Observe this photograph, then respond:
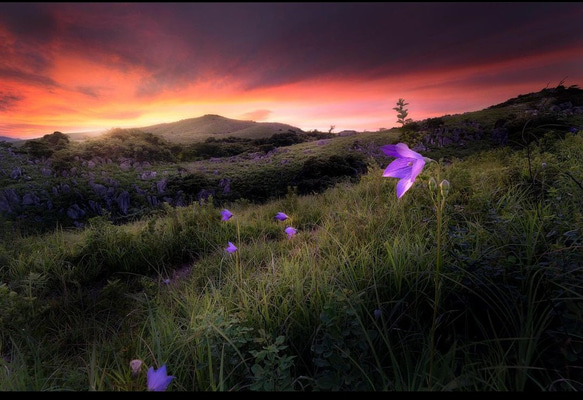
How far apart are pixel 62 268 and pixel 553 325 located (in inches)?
203

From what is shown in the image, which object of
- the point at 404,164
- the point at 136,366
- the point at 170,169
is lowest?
the point at 136,366

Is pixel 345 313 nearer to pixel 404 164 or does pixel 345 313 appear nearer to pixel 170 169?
pixel 404 164

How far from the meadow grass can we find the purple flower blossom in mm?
252

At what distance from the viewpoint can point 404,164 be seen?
1.49 m

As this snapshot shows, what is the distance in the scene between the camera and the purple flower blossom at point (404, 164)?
1365mm

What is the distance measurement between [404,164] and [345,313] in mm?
954

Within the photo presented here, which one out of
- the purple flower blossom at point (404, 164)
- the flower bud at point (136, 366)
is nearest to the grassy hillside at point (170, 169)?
the purple flower blossom at point (404, 164)

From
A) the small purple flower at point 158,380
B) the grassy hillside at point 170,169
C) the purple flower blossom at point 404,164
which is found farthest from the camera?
the grassy hillside at point 170,169

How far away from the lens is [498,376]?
4.03 feet

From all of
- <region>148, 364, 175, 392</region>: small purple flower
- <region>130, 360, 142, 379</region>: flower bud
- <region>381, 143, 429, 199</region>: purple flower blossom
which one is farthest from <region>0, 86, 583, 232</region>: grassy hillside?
<region>148, 364, 175, 392</region>: small purple flower

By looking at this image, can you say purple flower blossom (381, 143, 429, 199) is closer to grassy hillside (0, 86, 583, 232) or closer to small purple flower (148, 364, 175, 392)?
small purple flower (148, 364, 175, 392)

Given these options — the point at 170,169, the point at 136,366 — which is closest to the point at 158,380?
the point at 136,366

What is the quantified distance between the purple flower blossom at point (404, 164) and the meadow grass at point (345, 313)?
0.25 metres

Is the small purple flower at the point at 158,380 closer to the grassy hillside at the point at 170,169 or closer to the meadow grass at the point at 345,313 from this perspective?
the meadow grass at the point at 345,313
